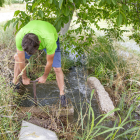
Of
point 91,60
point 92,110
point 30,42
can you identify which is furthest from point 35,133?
point 91,60

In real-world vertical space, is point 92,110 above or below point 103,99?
above

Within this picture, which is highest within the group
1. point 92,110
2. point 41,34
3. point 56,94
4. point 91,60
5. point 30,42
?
point 41,34

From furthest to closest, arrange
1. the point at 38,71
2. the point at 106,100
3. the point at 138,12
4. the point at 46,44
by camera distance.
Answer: the point at 38,71
the point at 138,12
the point at 106,100
the point at 46,44

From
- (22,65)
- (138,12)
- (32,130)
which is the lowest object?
(32,130)

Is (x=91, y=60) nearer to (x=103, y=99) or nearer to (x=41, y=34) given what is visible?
(x=103, y=99)

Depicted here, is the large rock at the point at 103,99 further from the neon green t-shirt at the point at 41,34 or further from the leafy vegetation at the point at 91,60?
the neon green t-shirt at the point at 41,34

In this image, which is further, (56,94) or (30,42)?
(56,94)

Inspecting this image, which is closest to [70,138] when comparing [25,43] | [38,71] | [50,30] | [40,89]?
[25,43]

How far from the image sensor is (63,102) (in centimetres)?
254

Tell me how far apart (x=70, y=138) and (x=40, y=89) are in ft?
5.89

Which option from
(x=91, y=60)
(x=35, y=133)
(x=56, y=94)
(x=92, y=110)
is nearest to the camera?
(x=92, y=110)

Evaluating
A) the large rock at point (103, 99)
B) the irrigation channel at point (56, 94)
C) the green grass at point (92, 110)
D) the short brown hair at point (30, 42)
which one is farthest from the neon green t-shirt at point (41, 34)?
the large rock at point (103, 99)

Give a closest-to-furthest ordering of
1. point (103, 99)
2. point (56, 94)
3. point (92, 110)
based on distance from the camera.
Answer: point (92, 110)
point (103, 99)
point (56, 94)

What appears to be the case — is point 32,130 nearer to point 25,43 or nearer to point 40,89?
point 25,43
